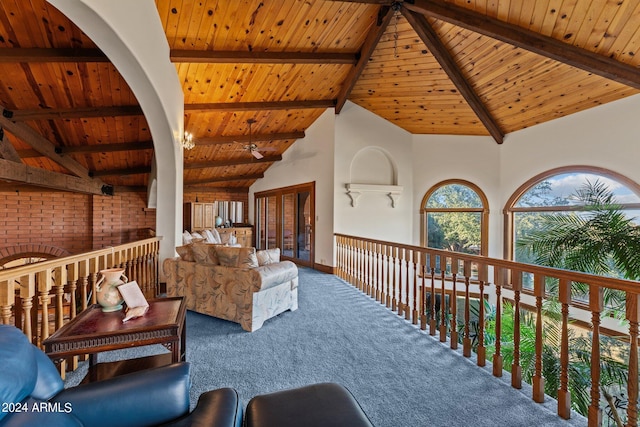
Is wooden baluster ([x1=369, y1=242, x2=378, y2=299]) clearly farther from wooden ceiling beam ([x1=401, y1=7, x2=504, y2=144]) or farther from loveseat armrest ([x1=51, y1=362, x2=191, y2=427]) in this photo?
loveseat armrest ([x1=51, y1=362, x2=191, y2=427])

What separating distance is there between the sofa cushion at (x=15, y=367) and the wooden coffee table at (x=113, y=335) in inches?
16.5

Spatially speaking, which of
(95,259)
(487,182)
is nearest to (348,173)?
(487,182)

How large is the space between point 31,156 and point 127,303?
6184 millimetres

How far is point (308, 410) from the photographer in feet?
3.90

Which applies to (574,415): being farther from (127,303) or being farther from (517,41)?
(517,41)

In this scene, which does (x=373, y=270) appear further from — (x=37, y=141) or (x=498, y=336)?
(x=37, y=141)

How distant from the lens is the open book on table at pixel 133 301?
1.76m

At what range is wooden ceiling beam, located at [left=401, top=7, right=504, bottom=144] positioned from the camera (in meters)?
3.92

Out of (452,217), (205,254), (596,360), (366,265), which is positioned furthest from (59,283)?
(452,217)

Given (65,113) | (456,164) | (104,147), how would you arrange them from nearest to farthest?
(65,113) → (104,147) → (456,164)

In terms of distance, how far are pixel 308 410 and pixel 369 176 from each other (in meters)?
5.62

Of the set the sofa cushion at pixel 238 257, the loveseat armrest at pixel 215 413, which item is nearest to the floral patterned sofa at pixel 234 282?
the sofa cushion at pixel 238 257

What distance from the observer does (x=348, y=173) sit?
245 inches

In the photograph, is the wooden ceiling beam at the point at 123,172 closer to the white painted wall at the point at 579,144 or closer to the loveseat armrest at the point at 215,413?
the loveseat armrest at the point at 215,413
